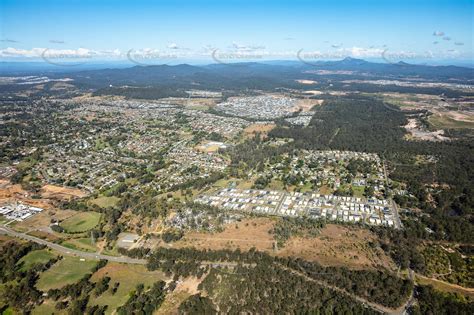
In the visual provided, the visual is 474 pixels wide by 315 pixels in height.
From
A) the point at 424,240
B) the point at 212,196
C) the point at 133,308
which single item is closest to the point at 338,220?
the point at 424,240

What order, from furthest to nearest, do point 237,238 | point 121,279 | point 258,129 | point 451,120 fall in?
point 451,120, point 258,129, point 237,238, point 121,279

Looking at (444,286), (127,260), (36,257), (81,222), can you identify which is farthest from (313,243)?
(36,257)

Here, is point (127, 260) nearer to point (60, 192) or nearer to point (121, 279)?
point (121, 279)

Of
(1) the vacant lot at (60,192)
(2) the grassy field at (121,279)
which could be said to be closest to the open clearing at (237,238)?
(2) the grassy field at (121,279)

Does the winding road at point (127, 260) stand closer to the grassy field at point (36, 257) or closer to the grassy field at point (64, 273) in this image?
the grassy field at point (36, 257)

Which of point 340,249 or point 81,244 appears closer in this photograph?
point 340,249

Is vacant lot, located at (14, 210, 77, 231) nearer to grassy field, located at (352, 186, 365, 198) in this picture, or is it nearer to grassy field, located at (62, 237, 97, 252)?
grassy field, located at (62, 237, 97, 252)

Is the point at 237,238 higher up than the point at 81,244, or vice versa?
the point at 237,238
